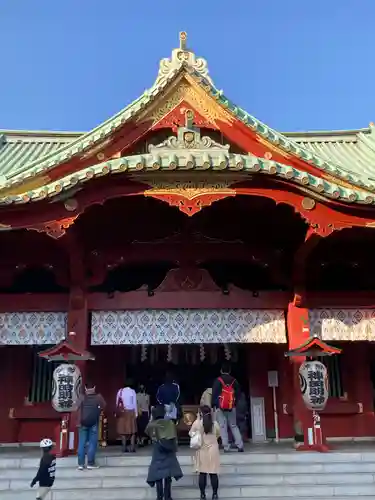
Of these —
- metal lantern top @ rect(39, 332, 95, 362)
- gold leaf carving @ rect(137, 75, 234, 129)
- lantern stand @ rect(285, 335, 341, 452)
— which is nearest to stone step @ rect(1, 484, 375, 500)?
lantern stand @ rect(285, 335, 341, 452)

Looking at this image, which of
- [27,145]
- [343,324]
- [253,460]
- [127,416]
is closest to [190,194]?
[127,416]

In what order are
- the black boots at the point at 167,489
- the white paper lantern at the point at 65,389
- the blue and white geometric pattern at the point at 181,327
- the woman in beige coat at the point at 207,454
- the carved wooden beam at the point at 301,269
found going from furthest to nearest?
the blue and white geometric pattern at the point at 181,327 → the carved wooden beam at the point at 301,269 → the white paper lantern at the point at 65,389 → the woman in beige coat at the point at 207,454 → the black boots at the point at 167,489

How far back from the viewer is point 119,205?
33.4 feet

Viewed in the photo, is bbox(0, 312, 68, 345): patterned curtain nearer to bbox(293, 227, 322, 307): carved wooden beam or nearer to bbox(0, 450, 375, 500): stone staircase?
bbox(0, 450, 375, 500): stone staircase

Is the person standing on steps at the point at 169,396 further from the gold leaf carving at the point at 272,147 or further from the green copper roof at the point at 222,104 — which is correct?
the gold leaf carving at the point at 272,147

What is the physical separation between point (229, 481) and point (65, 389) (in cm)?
324

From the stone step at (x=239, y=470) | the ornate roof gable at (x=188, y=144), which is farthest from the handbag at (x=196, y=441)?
the ornate roof gable at (x=188, y=144)

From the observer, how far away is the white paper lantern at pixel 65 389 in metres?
9.35

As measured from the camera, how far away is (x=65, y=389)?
9.38 metres

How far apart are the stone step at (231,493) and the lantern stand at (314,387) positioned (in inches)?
60.9

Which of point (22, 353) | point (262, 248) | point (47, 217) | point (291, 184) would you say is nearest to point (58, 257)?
point (47, 217)

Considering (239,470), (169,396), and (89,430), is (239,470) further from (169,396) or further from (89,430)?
(89,430)

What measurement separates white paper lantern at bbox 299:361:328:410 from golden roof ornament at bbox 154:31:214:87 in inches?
235

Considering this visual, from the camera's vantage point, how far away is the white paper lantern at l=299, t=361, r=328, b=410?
31.5 feet
